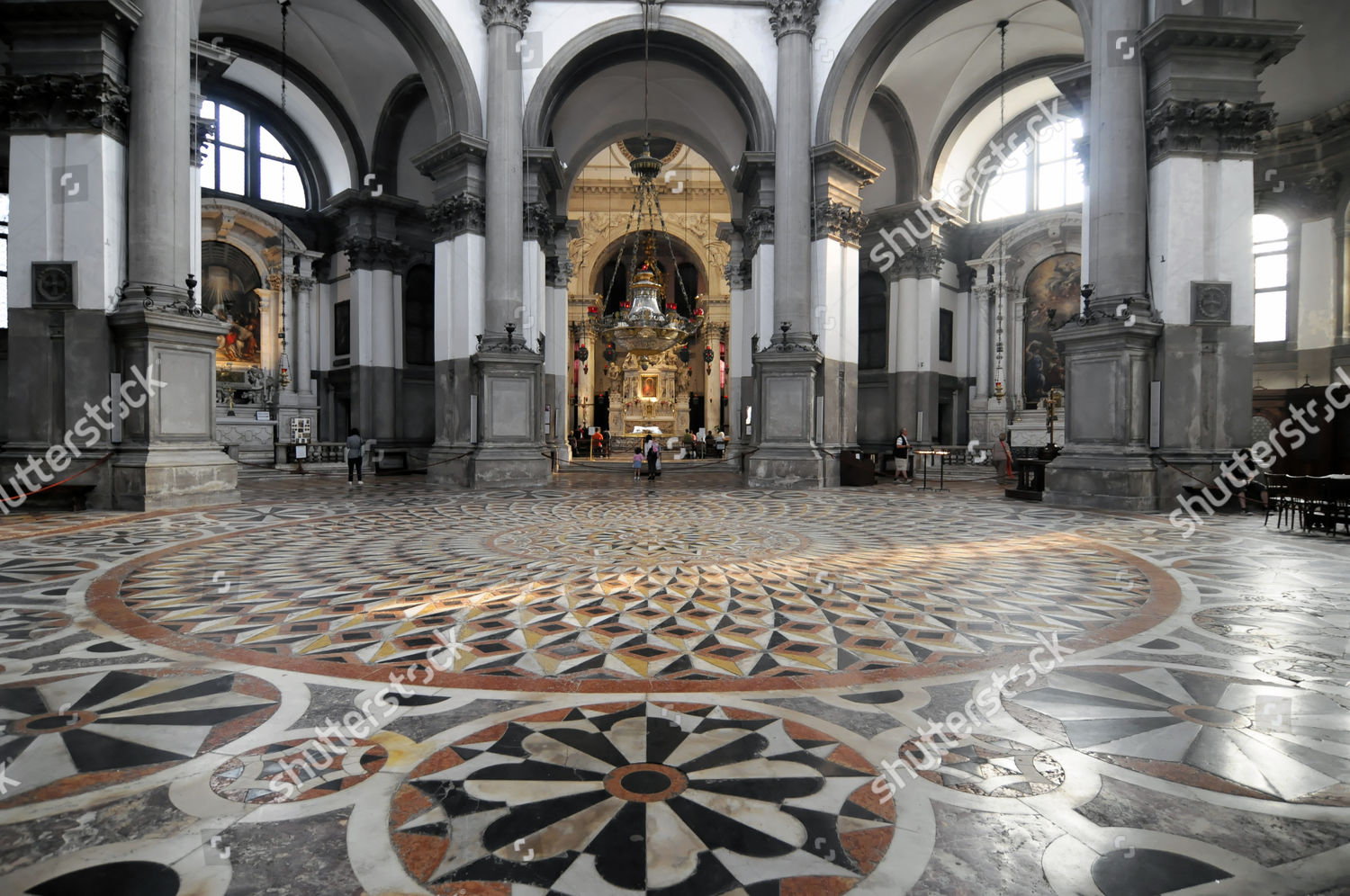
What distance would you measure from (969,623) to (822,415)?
1030 cm

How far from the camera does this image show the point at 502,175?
14039mm

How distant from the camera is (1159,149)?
33.7ft

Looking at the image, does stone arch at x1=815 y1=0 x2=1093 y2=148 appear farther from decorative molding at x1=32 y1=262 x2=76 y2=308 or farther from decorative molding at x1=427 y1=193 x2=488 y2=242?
decorative molding at x1=32 y1=262 x2=76 y2=308

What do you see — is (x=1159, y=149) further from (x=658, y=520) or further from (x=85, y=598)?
(x=85, y=598)

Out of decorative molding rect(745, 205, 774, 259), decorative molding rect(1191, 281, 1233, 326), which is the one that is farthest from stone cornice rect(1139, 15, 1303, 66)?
decorative molding rect(745, 205, 774, 259)

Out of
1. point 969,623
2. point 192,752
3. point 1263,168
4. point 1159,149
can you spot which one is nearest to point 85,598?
point 192,752

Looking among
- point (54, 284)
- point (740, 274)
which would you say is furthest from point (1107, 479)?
point (54, 284)

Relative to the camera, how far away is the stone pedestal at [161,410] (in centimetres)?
909

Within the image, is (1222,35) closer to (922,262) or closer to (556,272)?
(922,262)

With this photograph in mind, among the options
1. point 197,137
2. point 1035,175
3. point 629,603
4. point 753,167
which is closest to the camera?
point 629,603

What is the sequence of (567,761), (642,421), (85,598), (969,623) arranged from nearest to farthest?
(567,761) < (969,623) < (85,598) < (642,421)

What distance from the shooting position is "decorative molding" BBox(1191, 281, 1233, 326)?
10.1 meters

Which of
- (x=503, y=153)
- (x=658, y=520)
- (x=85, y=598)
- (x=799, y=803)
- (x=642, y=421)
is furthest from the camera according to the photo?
(x=642, y=421)

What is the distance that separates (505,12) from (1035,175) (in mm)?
17202
